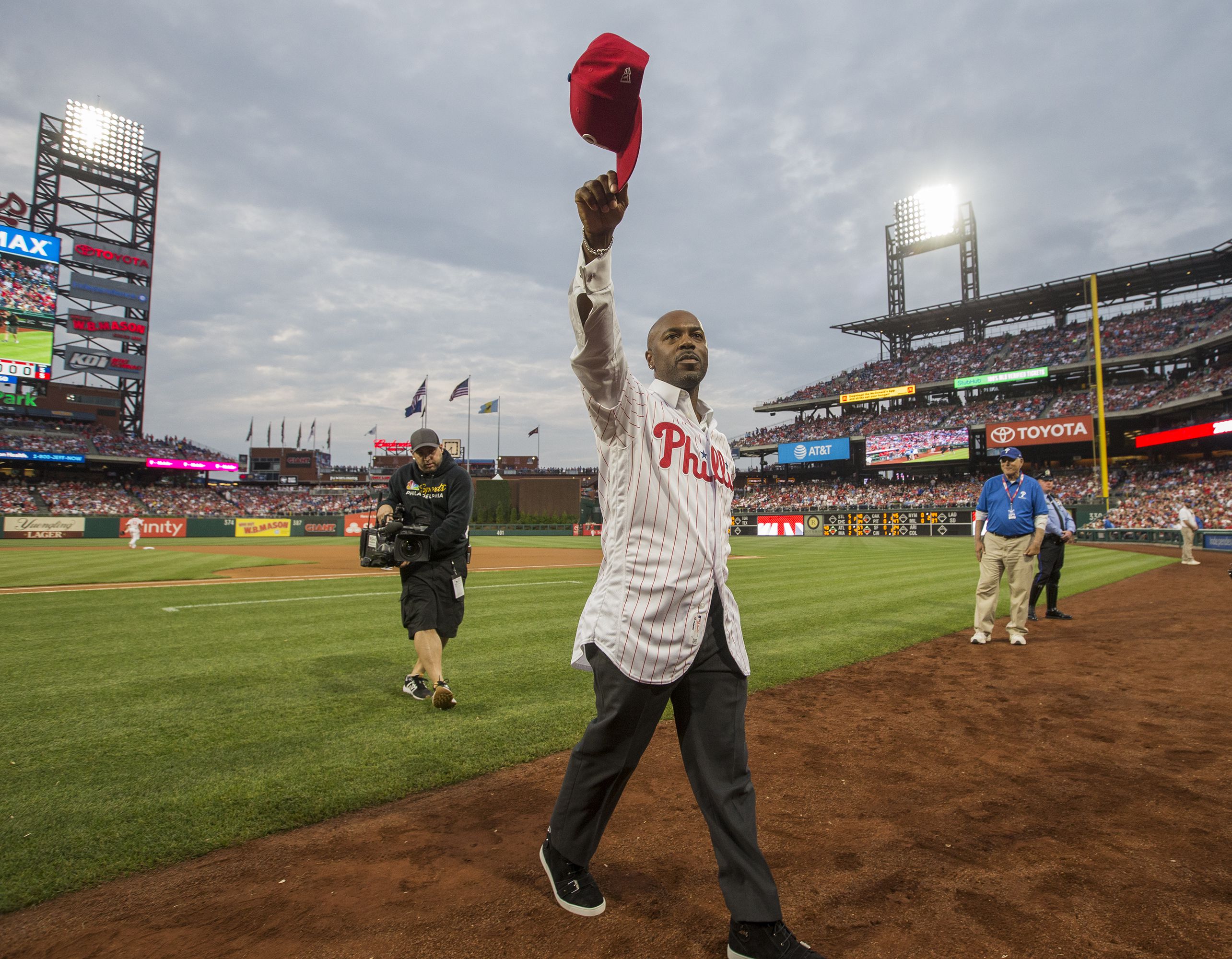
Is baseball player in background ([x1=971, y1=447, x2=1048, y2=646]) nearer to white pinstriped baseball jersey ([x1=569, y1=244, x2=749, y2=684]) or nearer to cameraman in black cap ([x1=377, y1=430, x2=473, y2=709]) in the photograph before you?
cameraman in black cap ([x1=377, y1=430, x2=473, y2=709])

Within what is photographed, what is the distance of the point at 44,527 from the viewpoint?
33062 mm

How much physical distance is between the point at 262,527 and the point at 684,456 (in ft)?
135

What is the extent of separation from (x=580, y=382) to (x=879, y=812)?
107 inches

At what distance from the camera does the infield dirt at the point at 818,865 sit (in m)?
2.22

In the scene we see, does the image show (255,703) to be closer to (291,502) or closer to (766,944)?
(766,944)

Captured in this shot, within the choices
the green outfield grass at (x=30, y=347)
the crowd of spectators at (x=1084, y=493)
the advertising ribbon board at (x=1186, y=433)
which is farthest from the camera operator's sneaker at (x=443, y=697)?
the green outfield grass at (x=30, y=347)

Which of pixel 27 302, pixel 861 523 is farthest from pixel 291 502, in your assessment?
pixel 861 523

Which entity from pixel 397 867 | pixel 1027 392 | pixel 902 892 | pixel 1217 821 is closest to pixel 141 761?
pixel 397 867

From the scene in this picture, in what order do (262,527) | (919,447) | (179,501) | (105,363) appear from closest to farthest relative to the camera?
(262,527) < (919,447) < (105,363) < (179,501)

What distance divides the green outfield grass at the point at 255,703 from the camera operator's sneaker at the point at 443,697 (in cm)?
11

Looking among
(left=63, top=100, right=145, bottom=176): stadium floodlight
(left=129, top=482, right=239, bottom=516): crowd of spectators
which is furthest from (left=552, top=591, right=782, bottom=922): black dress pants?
(left=63, top=100, right=145, bottom=176): stadium floodlight

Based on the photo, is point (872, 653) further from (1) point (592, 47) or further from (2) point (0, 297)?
(2) point (0, 297)

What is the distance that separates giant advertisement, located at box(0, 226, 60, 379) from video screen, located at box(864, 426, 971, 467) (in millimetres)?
59163

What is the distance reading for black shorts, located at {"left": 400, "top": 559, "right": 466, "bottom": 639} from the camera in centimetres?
493
